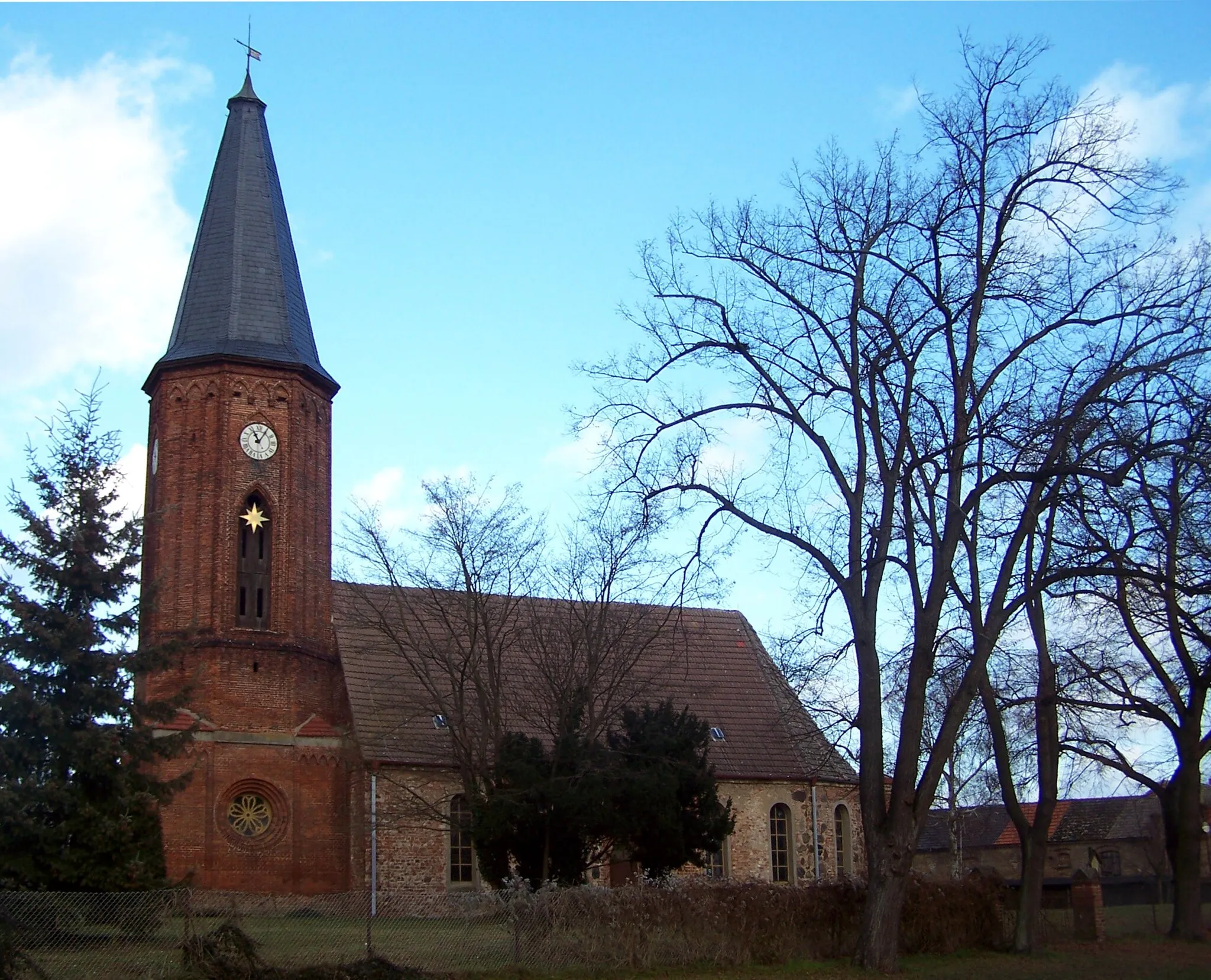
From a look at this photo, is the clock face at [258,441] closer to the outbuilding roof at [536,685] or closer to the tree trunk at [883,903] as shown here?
the outbuilding roof at [536,685]

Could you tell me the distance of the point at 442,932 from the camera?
18.1 metres

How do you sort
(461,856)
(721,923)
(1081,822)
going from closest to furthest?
(721,923)
(461,856)
(1081,822)

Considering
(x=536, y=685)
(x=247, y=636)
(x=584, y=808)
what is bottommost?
(x=584, y=808)

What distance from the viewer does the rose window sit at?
29078mm

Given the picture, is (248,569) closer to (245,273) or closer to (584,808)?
(245,273)

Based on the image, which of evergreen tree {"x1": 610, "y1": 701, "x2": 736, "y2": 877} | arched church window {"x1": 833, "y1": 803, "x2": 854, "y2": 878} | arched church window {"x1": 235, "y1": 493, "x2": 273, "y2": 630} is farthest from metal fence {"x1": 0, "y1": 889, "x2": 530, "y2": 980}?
arched church window {"x1": 833, "y1": 803, "x2": 854, "y2": 878}

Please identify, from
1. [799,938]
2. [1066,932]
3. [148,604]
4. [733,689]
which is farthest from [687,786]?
[733,689]

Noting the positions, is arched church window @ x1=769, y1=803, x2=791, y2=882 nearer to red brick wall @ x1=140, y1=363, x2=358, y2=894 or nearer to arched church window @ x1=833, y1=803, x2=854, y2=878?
arched church window @ x1=833, y1=803, x2=854, y2=878

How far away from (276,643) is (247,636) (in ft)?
2.18

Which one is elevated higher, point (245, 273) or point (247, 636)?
point (245, 273)

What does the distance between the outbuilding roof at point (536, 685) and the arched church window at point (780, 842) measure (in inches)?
38.9

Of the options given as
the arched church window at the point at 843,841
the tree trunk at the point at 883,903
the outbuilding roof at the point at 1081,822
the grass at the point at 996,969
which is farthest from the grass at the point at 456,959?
the outbuilding roof at the point at 1081,822

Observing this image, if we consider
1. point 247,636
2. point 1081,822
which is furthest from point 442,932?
point 1081,822

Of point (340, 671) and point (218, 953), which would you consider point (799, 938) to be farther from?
point (340, 671)
